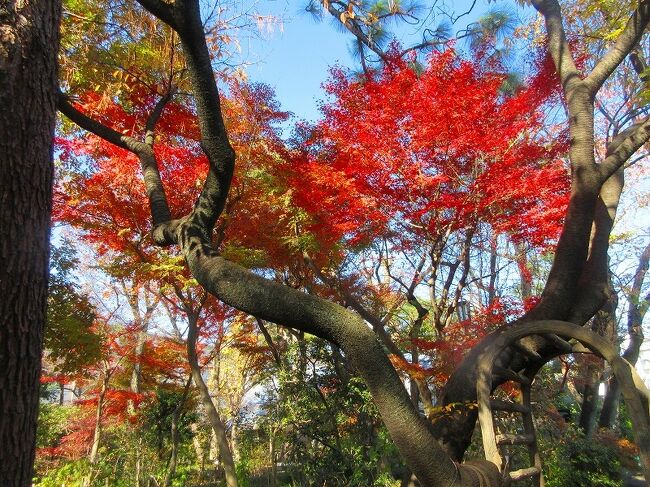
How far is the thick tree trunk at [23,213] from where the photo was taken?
4.46 ft

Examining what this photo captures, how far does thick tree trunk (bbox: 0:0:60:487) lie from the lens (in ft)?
4.46

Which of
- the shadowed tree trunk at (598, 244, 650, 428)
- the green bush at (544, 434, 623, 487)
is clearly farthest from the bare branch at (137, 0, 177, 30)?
the shadowed tree trunk at (598, 244, 650, 428)

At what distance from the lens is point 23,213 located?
4.78ft

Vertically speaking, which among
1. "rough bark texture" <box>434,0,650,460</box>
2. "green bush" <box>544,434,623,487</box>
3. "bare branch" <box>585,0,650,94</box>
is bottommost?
"green bush" <box>544,434,623,487</box>

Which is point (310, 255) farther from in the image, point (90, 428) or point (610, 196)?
point (90, 428)

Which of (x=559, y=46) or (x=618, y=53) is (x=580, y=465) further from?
(x=559, y=46)

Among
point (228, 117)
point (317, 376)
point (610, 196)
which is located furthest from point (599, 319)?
point (228, 117)

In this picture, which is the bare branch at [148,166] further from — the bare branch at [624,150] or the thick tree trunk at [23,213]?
the bare branch at [624,150]

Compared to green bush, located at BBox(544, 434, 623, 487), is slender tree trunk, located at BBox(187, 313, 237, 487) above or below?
above

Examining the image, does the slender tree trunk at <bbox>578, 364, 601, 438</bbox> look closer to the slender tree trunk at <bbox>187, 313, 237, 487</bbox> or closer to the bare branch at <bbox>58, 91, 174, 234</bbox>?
the slender tree trunk at <bbox>187, 313, 237, 487</bbox>

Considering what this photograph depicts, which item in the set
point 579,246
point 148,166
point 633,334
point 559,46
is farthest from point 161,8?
point 633,334

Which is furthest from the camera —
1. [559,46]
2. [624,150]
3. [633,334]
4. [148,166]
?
[633,334]

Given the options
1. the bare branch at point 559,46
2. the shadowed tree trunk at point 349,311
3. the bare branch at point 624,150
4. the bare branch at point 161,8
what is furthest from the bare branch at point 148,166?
the bare branch at point 559,46

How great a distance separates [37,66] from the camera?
5.26 feet
